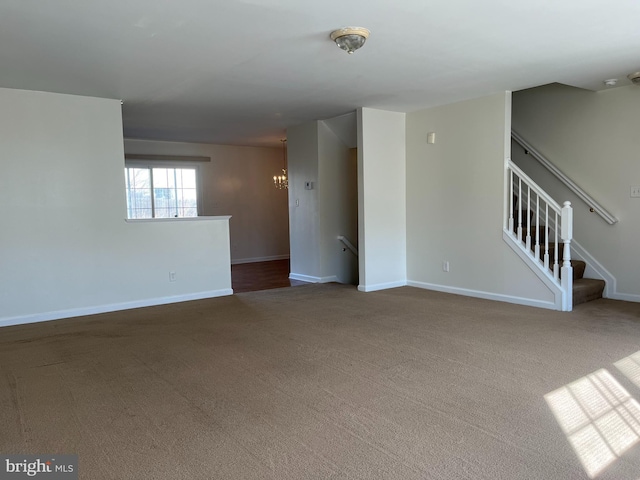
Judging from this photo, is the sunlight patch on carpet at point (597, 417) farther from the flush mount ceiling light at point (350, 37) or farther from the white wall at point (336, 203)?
the white wall at point (336, 203)

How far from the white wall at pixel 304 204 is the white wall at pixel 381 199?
991mm

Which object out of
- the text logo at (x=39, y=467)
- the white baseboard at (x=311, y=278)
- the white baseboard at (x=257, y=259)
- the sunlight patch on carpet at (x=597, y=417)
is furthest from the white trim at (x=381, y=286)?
the text logo at (x=39, y=467)

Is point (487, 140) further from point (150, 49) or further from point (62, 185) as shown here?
point (62, 185)

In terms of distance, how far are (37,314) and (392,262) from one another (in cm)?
421

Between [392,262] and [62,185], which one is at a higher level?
[62,185]

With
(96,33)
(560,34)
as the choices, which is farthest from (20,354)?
(560,34)

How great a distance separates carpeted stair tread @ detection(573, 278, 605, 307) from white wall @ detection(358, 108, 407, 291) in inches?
85.7

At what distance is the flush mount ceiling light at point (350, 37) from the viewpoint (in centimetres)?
310

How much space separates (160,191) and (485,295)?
6.04m

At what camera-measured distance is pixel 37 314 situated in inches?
186

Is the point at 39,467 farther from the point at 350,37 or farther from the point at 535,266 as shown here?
the point at 535,266

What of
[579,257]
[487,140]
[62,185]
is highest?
[487,140]

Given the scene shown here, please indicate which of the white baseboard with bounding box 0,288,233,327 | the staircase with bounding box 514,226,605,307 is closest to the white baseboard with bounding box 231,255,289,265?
the white baseboard with bounding box 0,288,233,327

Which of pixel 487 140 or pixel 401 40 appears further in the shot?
pixel 487 140
